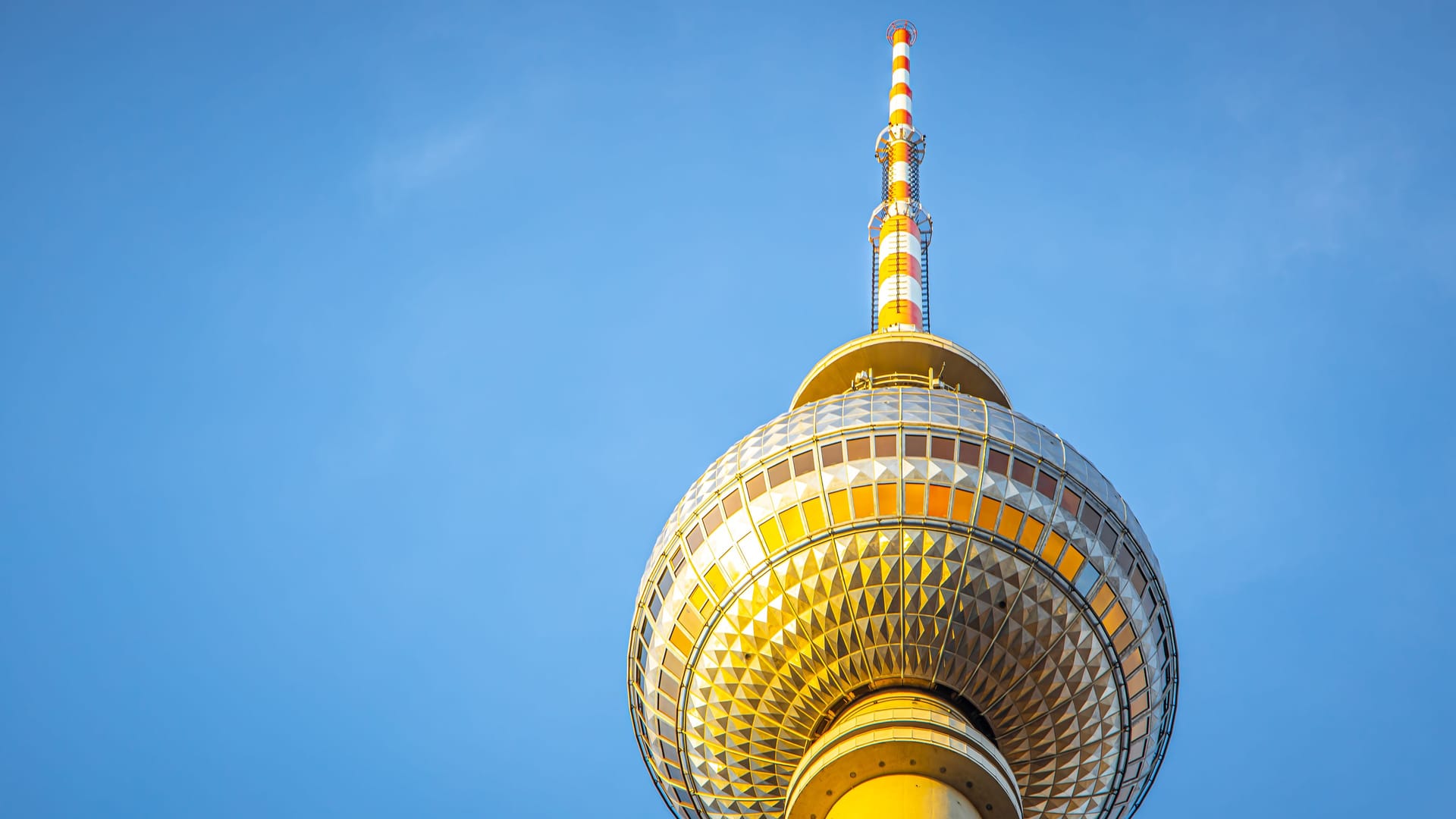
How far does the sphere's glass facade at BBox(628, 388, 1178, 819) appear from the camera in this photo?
30.0 meters

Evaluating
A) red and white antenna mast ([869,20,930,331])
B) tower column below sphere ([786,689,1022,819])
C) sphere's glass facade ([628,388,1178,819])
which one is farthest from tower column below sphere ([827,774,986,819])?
red and white antenna mast ([869,20,930,331])

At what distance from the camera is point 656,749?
111ft

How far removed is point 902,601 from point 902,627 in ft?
1.63

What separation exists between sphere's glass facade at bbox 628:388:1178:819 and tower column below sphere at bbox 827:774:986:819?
7.56 ft

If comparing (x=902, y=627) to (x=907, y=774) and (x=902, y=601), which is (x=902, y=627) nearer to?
(x=902, y=601)

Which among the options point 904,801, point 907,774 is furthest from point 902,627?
point 904,801

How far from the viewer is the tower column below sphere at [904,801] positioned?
2811cm

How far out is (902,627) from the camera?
97.9 ft

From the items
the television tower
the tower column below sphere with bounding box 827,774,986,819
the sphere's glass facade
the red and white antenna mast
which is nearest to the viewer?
the tower column below sphere with bounding box 827,774,986,819

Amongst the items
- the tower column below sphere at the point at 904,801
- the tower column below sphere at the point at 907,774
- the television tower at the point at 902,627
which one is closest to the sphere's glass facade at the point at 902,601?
the television tower at the point at 902,627

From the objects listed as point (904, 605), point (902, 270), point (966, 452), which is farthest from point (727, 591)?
point (902, 270)

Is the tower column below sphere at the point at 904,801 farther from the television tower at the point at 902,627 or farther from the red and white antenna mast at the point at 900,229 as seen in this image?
the red and white antenna mast at the point at 900,229

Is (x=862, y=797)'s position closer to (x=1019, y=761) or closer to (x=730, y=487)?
(x=1019, y=761)

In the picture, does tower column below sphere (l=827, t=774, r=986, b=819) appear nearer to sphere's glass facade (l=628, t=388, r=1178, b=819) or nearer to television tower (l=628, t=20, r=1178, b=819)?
television tower (l=628, t=20, r=1178, b=819)
